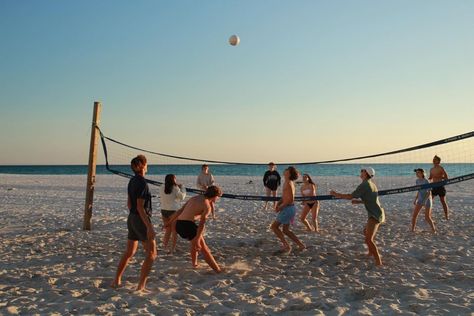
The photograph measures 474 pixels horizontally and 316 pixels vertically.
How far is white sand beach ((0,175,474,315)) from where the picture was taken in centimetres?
402

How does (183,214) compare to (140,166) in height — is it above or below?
below

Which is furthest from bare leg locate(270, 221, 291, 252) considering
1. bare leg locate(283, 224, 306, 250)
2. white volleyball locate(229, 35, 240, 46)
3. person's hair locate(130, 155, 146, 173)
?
white volleyball locate(229, 35, 240, 46)

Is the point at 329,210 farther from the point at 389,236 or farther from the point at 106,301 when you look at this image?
the point at 106,301

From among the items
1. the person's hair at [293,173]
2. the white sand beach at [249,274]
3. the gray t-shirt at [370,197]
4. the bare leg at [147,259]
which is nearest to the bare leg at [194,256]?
the white sand beach at [249,274]

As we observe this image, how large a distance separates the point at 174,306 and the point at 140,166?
1.48 metres

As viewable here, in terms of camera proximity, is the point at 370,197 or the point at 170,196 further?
the point at 170,196

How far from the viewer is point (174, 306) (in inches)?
158

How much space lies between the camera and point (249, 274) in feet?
16.9

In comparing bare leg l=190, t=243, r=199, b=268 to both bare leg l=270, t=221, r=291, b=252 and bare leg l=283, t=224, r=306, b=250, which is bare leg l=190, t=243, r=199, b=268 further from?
bare leg l=283, t=224, r=306, b=250

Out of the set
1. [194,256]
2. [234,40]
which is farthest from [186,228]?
[234,40]

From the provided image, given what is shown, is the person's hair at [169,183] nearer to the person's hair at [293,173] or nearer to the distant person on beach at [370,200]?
the person's hair at [293,173]

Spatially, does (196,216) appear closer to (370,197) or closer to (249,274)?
(249,274)

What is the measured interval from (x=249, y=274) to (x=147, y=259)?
141cm

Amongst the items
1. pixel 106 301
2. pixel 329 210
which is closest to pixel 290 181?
pixel 106 301
